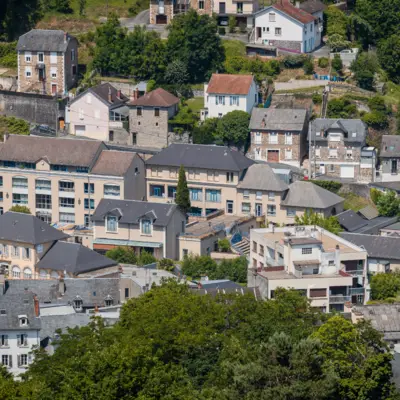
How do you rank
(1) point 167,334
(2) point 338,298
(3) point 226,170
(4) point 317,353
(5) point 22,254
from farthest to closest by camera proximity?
1. (3) point 226,170
2. (5) point 22,254
3. (2) point 338,298
4. (1) point 167,334
5. (4) point 317,353

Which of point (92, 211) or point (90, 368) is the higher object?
point (92, 211)

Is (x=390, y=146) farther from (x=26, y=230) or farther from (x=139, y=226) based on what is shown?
(x=26, y=230)

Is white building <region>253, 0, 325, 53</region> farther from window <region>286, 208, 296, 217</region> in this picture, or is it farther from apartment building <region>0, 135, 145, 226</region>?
window <region>286, 208, 296, 217</region>

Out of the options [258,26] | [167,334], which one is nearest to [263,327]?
[167,334]

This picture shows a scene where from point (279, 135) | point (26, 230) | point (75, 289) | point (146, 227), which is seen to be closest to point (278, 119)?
point (279, 135)

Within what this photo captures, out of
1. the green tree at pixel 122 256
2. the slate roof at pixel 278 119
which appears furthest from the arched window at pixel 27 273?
the slate roof at pixel 278 119

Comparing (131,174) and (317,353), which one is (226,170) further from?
(317,353)

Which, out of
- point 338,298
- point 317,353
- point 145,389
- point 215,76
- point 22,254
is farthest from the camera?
point 215,76
